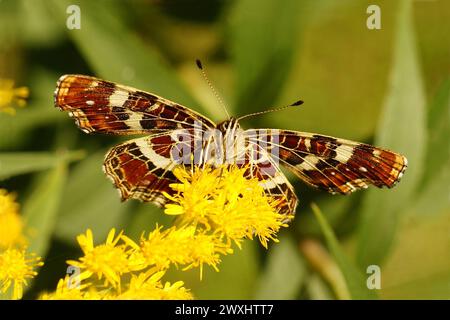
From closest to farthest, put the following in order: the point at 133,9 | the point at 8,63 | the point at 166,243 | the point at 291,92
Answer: the point at 166,243, the point at 8,63, the point at 133,9, the point at 291,92

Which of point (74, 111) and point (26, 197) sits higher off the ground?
point (74, 111)

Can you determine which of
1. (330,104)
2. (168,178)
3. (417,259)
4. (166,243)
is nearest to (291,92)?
(330,104)

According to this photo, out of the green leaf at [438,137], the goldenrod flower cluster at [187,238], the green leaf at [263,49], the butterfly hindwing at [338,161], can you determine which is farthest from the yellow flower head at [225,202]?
the green leaf at [438,137]

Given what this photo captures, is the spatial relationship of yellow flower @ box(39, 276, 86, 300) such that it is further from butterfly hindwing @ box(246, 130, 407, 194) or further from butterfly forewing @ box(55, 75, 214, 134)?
butterfly hindwing @ box(246, 130, 407, 194)

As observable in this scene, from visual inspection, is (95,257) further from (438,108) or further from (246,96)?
(438,108)

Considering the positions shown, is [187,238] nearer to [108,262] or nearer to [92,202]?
[108,262]

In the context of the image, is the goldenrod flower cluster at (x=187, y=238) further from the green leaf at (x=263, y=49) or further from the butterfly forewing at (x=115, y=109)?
the green leaf at (x=263, y=49)
